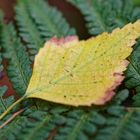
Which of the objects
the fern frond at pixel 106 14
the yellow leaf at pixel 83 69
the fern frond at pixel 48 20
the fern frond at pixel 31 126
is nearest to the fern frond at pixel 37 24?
the fern frond at pixel 48 20

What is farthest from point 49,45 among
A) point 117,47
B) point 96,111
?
point 96,111

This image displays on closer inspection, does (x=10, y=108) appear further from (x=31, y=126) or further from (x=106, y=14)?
(x=106, y=14)

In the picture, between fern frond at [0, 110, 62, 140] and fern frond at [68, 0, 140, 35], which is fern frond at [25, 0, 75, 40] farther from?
fern frond at [0, 110, 62, 140]

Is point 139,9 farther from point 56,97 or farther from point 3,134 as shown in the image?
point 3,134

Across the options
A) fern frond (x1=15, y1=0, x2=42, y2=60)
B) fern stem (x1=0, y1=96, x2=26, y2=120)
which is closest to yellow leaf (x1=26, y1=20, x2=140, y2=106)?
fern stem (x1=0, y1=96, x2=26, y2=120)

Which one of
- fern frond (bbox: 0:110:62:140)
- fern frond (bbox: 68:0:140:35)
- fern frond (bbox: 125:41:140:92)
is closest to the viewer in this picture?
fern frond (bbox: 0:110:62:140)

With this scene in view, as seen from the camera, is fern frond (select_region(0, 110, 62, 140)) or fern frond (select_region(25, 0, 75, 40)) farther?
fern frond (select_region(25, 0, 75, 40))
